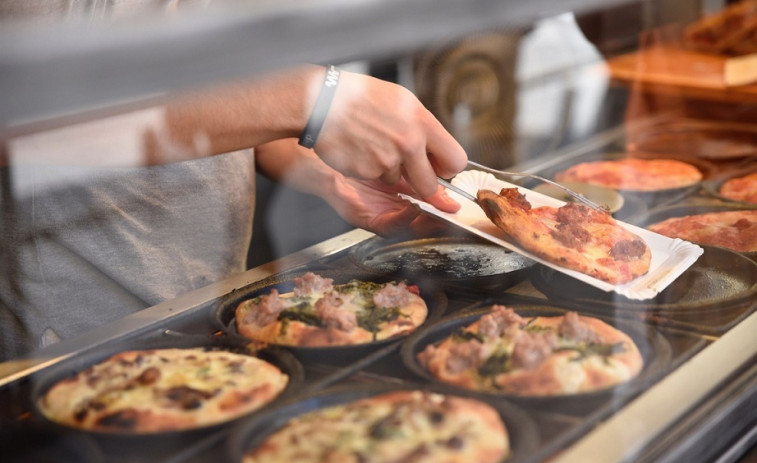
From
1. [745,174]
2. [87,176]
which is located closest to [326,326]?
[87,176]

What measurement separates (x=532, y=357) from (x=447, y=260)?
75 centimetres

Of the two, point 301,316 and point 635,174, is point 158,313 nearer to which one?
point 301,316

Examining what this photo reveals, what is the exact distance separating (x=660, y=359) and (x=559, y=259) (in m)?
0.37

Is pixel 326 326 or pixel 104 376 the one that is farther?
pixel 326 326

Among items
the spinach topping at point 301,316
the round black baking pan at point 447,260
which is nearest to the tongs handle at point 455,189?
the round black baking pan at point 447,260

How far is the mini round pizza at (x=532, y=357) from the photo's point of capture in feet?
5.24

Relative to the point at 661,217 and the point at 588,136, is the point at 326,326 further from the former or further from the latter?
the point at 588,136

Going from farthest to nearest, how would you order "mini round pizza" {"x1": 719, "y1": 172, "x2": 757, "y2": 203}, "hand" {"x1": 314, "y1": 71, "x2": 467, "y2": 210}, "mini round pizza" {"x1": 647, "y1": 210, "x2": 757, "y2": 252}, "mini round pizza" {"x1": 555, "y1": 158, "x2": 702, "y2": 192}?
"mini round pizza" {"x1": 555, "y1": 158, "x2": 702, "y2": 192} < "mini round pizza" {"x1": 719, "y1": 172, "x2": 757, "y2": 203} < "mini round pizza" {"x1": 647, "y1": 210, "x2": 757, "y2": 252} < "hand" {"x1": 314, "y1": 71, "x2": 467, "y2": 210}

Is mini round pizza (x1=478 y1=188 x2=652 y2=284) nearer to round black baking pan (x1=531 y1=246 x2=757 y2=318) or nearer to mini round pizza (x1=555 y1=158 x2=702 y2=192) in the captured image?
round black baking pan (x1=531 y1=246 x2=757 y2=318)

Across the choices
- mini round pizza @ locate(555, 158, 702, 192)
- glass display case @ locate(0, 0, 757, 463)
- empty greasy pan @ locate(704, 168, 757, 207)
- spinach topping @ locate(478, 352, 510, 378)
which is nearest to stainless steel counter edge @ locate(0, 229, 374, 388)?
glass display case @ locate(0, 0, 757, 463)

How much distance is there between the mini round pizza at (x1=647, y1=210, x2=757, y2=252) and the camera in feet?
8.01

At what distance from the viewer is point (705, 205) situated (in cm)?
281

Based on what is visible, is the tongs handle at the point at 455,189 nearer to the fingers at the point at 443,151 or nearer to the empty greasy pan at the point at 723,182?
the fingers at the point at 443,151

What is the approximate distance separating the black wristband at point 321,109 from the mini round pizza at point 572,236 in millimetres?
448
